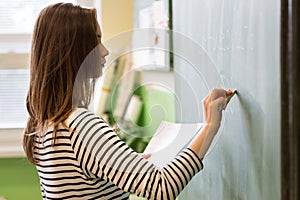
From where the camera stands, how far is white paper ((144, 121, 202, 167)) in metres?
1.28

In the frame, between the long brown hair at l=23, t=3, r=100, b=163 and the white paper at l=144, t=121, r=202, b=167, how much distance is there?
170mm

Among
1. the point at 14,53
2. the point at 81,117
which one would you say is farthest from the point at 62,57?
the point at 14,53

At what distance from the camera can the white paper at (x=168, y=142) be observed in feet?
4.19

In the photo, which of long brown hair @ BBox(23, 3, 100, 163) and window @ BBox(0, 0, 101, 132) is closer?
long brown hair @ BBox(23, 3, 100, 163)

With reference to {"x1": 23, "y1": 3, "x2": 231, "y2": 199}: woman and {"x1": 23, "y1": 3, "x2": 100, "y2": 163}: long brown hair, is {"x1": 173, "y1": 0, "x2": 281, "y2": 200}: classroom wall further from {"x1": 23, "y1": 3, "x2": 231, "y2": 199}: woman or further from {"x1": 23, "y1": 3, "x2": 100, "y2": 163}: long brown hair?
{"x1": 23, "y1": 3, "x2": 100, "y2": 163}: long brown hair

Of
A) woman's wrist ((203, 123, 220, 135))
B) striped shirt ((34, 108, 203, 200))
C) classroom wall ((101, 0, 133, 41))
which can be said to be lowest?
striped shirt ((34, 108, 203, 200))

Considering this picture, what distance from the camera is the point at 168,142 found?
128 centimetres

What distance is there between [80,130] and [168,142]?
0.19m

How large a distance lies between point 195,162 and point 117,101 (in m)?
0.25
